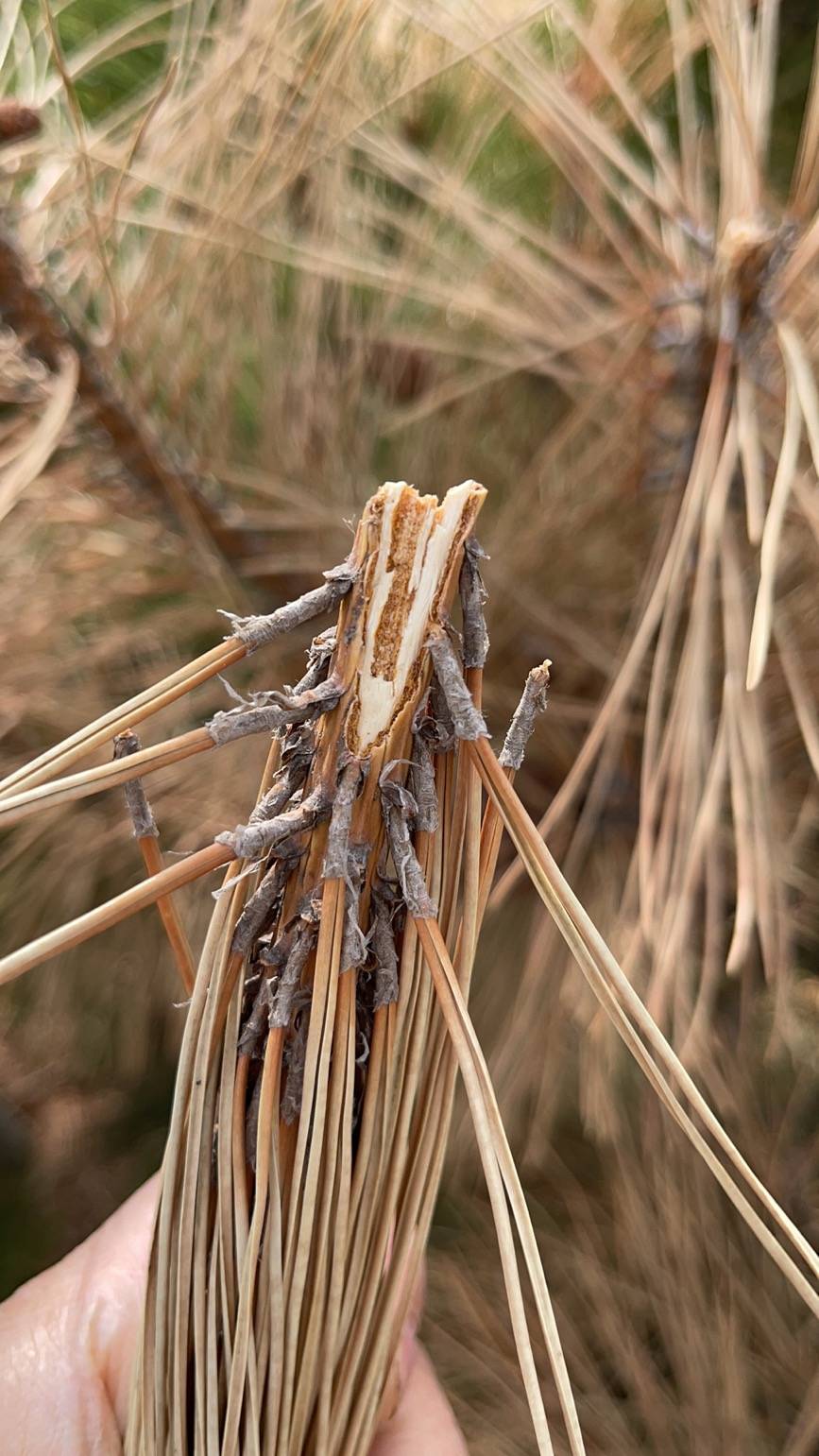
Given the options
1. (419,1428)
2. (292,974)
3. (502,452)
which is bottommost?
(419,1428)

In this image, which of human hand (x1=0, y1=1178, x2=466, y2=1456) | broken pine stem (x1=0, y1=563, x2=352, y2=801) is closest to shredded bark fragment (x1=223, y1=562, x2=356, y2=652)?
broken pine stem (x1=0, y1=563, x2=352, y2=801)

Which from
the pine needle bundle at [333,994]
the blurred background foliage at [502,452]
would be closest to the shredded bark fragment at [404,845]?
the pine needle bundle at [333,994]

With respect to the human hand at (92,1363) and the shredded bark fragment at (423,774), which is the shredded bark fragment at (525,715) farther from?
the human hand at (92,1363)

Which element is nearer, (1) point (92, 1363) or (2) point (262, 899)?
(2) point (262, 899)

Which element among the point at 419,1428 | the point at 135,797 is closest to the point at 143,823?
the point at 135,797

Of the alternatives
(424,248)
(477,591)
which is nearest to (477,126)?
(424,248)

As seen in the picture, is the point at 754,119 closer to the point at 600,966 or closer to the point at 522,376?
the point at 522,376

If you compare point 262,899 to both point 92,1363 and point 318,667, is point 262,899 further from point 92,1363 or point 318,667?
point 92,1363
